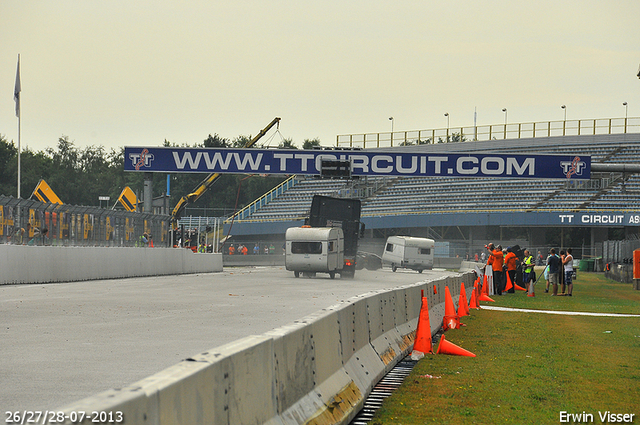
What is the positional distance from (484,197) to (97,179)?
234ft

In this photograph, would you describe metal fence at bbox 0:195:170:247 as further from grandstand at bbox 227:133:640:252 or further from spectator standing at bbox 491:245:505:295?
grandstand at bbox 227:133:640:252

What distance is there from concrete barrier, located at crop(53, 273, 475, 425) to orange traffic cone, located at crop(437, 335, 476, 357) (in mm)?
1187

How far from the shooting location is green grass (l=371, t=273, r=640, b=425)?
25.2 feet

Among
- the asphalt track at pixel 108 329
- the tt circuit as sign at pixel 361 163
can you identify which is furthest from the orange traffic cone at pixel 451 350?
the tt circuit as sign at pixel 361 163

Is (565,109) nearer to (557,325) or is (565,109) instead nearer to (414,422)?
(557,325)

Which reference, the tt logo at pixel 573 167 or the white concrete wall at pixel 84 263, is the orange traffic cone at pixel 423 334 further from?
the tt logo at pixel 573 167

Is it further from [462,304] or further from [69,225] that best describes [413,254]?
[462,304]

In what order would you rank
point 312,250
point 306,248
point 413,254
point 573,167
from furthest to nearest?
point 413,254, point 573,167, point 306,248, point 312,250

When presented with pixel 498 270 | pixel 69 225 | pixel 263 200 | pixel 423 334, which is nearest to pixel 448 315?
pixel 423 334

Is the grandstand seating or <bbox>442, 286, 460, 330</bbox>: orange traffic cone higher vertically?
the grandstand seating

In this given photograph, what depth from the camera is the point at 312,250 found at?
37.1 metres

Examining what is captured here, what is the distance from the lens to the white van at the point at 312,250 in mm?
36969

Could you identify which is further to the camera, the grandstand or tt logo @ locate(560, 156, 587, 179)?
the grandstand

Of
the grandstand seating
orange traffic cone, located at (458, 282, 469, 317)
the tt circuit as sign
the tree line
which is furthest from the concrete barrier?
the tree line
